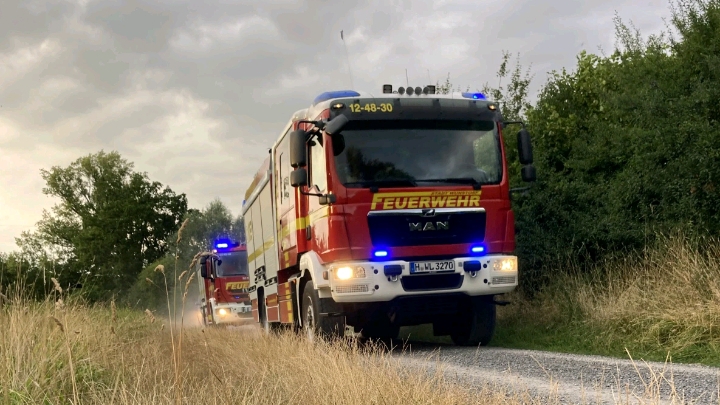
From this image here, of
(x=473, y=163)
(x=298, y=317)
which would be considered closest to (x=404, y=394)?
(x=473, y=163)

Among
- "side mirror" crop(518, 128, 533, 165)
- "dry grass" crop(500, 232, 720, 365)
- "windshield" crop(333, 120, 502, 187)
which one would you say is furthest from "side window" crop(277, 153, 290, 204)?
"dry grass" crop(500, 232, 720, 365)


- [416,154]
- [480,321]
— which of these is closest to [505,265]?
[480,321]

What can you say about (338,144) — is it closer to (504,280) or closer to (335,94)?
(335,94)

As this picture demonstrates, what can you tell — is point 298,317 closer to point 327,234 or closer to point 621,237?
point 327,234

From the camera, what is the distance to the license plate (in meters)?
9.41

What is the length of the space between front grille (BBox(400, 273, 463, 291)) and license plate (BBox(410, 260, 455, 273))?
0.09 meters

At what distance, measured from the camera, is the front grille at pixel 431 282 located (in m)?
9.46

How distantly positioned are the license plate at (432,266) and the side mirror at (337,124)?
1913 millimetres

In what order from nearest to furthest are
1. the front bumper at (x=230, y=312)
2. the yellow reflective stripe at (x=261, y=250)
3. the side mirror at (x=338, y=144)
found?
the side mirror at (x=338, y=144)
the yellow reflective stripe at (x=261, y=250)
the front bumper at (x=230, y=312)

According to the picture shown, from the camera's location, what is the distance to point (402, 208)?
9.42 m

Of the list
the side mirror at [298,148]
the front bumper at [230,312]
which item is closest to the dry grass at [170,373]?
the side mirror at [298,148]

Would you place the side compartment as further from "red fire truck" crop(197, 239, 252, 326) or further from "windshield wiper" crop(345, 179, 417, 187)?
"red fire truck" crop(197, 239, 252, 326)

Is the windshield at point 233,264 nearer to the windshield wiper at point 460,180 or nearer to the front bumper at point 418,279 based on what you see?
the front bumper at point 418,279

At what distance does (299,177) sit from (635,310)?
462cm
